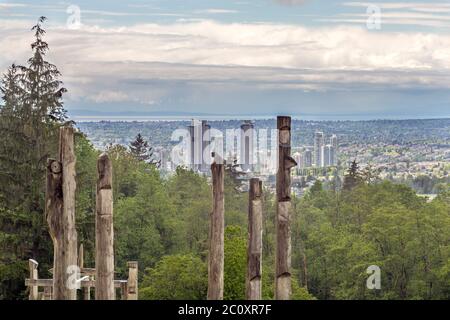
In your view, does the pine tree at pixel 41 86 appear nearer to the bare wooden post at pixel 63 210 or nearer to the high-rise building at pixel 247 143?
the high-rise building at pixel 247 143

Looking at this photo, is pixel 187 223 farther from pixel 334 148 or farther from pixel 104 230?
pixel 104 230

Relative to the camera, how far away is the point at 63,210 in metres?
11.2

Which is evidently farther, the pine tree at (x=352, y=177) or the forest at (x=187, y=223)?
the pine tree at (x=352, y=177)

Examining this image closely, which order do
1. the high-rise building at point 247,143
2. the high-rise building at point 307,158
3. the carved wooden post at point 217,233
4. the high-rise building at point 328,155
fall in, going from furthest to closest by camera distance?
the high-rise building at point 328,155, the high-rise building at point 307,158, the high-rise building at point 247,143, the carved wooden post at point 217,233

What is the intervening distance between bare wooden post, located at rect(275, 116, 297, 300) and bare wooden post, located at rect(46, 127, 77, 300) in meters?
2.63

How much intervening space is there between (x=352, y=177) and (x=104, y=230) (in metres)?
33.9

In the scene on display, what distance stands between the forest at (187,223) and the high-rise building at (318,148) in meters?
1.89

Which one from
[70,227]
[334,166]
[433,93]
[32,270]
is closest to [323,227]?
[334,166]

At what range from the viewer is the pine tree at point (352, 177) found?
44047mm

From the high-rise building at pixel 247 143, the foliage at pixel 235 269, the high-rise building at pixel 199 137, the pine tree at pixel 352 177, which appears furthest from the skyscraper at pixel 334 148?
the foliage at pixel 235 269

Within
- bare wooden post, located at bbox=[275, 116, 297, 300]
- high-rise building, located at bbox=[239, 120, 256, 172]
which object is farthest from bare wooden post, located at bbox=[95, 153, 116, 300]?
high-rise building, located at bbox=[239, 120, 256, 172]

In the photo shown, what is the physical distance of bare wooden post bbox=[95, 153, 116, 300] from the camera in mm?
11188

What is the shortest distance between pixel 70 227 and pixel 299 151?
26.6 metres
